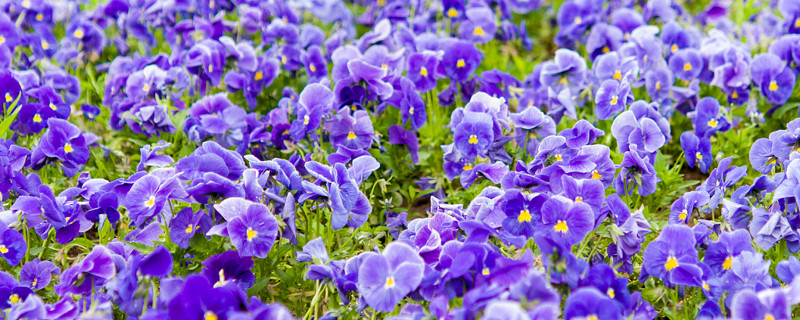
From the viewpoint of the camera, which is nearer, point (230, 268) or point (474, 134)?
point (230, 268)

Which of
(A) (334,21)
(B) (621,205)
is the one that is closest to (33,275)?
(B) (621,205)

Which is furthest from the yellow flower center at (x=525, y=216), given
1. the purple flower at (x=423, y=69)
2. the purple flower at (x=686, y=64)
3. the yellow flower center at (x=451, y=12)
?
the yellow flower center at (x=451, y=12)

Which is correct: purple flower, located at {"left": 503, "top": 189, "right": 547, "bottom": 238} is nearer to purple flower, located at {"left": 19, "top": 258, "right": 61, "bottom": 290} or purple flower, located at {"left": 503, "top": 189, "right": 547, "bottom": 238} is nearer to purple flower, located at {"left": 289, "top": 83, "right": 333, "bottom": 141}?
purple flower, located at {"left": 289, "top": 83, "right": 333, "bottom": 141}

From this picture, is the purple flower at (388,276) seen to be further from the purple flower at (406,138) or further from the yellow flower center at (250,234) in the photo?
the purple flower at (406,138)

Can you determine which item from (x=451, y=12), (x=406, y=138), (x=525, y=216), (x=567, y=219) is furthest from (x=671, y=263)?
(x=451, y=12)

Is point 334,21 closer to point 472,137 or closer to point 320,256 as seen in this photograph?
point 472,137

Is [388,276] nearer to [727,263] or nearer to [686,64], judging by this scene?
[727,263]
